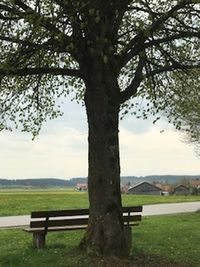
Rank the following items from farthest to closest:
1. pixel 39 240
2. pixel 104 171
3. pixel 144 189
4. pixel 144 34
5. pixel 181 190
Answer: pixel 144 189, pixel 181 190, pixel 39 240, pixel 104 171, pixel 144 34

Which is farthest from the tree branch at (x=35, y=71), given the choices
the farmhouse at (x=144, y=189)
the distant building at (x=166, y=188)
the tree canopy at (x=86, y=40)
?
the farmhouse at (x=144, y=189)

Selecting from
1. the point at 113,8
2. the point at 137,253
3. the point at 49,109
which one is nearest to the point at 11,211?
the point at 49,109

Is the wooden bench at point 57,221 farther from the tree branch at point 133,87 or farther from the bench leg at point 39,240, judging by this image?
the tree branch at point 133,87

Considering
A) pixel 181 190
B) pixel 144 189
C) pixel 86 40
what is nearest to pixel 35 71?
pixel 86 40

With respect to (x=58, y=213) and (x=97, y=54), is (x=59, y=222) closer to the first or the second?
(x=58, y=213)

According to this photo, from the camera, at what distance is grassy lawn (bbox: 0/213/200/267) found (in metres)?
11.7

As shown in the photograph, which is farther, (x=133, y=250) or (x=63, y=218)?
(x=63, y=218)

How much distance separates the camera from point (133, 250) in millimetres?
13656

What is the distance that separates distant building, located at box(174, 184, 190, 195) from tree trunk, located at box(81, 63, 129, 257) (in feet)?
164

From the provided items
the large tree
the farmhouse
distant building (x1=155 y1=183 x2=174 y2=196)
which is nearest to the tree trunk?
the large tree

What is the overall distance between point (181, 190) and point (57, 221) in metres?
50.3

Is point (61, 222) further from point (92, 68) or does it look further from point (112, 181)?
point (92, 68)

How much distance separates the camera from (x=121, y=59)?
509 inches

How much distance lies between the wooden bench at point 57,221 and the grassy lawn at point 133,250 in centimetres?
34
